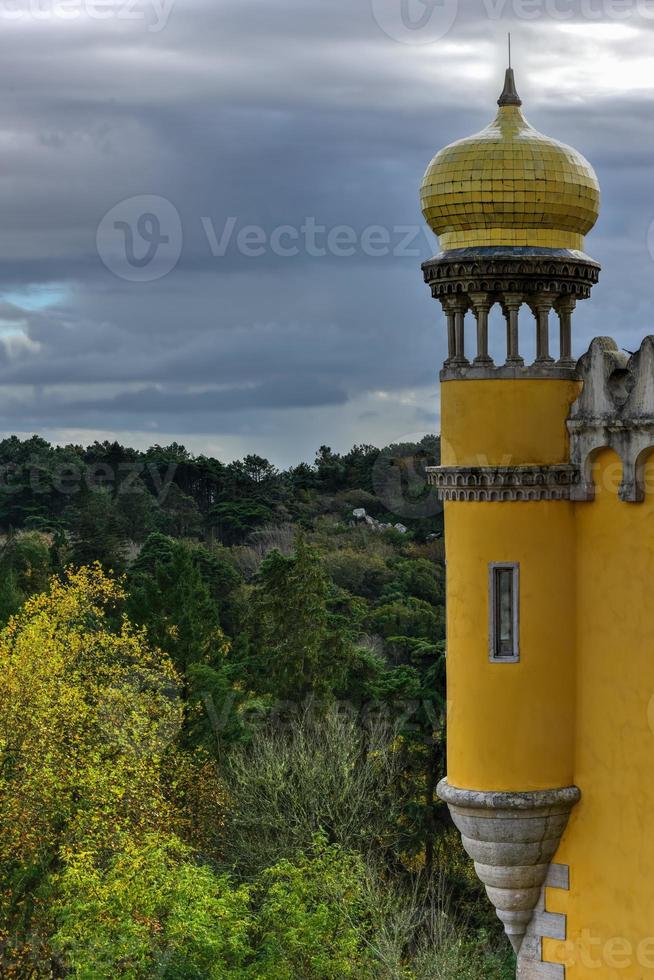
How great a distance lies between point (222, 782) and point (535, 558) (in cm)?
2463

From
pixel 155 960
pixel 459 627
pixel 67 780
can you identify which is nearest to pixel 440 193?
pixel 459 627

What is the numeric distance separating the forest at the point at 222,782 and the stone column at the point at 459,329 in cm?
1263

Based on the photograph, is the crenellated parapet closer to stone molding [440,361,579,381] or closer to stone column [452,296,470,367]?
stone molding [440,361,579,381]

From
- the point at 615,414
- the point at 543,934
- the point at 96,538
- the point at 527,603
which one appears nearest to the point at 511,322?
the point at 615,414

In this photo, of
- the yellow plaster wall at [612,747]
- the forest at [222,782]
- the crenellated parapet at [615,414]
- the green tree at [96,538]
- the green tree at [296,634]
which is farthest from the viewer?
the green tree at [96,538]

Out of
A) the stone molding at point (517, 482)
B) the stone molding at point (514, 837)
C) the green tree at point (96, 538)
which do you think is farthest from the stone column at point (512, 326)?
the green tree at point (96, 538)

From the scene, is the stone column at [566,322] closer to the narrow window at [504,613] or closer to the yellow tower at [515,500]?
the yellow tower at [515,500]

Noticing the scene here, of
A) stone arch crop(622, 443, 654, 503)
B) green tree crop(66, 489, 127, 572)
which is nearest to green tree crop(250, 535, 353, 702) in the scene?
green tree crop(66, 489, 127, 572)

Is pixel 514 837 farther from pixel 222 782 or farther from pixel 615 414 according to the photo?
pixel 222 782

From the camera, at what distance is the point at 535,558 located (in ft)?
50.5

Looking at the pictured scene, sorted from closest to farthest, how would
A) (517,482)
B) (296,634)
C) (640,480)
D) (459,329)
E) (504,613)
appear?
1. (640,480)
2. (517,482)
3. (504,613)
4. (459,329)
5. (296,634)

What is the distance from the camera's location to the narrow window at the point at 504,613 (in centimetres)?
Answer: 1543

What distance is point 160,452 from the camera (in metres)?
106

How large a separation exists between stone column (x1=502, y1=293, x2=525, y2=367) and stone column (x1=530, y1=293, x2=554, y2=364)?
0.54 feet
